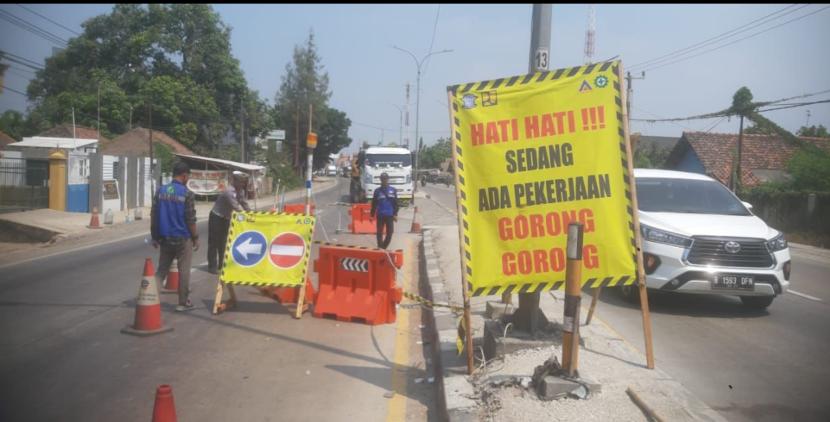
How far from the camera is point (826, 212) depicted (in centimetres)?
2456

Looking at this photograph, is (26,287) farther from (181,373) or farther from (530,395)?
(530,395)

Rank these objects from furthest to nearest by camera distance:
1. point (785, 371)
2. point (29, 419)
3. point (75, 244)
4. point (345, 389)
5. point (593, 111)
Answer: point (75, 244) → point (785, 371) → point (345, 389) → point (593, 111) → point (29, 419)

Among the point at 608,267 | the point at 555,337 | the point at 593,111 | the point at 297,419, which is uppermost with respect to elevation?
the point at 593,111

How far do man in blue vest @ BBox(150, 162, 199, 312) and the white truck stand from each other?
24719 millimetres

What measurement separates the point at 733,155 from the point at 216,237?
32.7m

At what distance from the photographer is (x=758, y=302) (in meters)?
9.16

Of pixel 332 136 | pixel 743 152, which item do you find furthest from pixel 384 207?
pixel 332 136

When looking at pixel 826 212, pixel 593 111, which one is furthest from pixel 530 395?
pixel 826 212

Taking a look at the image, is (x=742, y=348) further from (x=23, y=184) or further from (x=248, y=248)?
(x=23, y=184)

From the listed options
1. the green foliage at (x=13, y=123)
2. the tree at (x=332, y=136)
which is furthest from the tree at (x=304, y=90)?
the green foliage at (x=13, y=123)

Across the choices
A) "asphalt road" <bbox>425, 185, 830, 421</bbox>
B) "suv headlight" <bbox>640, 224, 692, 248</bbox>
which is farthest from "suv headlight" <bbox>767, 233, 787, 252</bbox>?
"suv headlight" <bbox>640, 224, 692, 248</bbox>

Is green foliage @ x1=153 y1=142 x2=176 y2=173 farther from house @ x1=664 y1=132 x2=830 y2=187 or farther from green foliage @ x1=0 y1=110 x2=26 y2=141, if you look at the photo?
house @ x1=664 y1=132 x2=830 y2=187

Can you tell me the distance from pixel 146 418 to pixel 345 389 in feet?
5.31

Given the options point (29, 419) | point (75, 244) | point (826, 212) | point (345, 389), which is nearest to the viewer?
point (29, 419)
